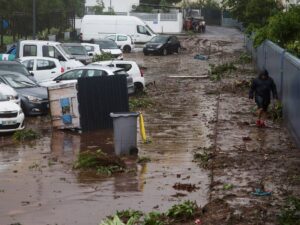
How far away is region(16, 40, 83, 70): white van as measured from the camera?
31969 mm

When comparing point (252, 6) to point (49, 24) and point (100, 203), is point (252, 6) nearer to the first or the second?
point (49, 24)

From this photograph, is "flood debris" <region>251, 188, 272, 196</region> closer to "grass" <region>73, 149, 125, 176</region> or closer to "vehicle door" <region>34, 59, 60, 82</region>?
"grass" <region>73, 149, 125, 176</region>

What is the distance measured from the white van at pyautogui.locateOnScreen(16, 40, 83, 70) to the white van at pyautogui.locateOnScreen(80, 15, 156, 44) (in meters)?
23.8

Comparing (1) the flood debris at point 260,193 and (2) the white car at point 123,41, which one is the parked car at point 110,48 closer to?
(2) the white car at point 123,41

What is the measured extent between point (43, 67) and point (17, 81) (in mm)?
4850

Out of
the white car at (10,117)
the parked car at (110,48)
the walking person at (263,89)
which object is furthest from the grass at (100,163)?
the parked car at (110,48)

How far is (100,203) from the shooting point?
12.0 m

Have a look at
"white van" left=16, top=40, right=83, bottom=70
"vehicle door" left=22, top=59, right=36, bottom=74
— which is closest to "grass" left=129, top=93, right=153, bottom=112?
"vehicle door" left=22, top=59, right=36, bottom=74

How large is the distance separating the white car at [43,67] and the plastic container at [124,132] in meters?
12.5


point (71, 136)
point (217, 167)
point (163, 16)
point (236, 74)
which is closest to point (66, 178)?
point (217, 167)

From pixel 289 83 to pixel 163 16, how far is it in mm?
57637

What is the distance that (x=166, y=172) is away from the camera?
14.5 metres

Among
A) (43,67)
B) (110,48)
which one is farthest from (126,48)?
(43,67)

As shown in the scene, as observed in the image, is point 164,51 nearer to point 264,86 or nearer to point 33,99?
point 33,99
